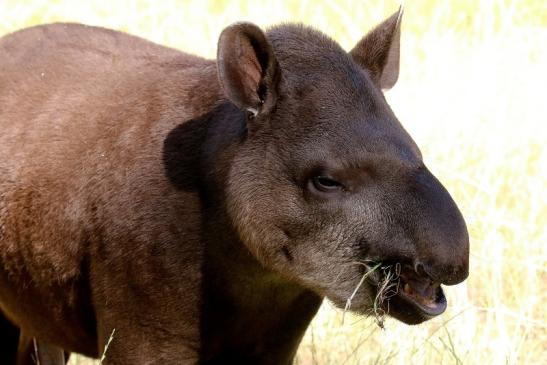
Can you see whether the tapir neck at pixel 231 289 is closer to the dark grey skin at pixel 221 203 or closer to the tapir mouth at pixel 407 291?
the dark grey skin at pixel 221 203

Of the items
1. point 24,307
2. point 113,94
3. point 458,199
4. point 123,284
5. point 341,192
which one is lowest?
point 458,199

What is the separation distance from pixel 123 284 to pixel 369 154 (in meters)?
1.24

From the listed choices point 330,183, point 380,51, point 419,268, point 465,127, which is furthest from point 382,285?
point 465,127

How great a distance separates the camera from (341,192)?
15.3 ft

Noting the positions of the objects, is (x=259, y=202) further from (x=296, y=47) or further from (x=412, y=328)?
(x=412, y=328)

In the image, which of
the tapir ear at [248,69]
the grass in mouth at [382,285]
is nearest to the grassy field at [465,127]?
the grass in mouth at [382,285]

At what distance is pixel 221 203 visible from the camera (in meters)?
4.96

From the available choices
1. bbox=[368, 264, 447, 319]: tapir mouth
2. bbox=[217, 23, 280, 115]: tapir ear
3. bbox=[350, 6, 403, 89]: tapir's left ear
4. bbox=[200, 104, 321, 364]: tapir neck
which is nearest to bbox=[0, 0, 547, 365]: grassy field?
bbox=[200, 104, 321, 364]: tapir neck

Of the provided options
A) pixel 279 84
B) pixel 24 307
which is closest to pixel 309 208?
pixel 279 84

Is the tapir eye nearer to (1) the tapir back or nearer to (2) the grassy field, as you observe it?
(1) the tapir back

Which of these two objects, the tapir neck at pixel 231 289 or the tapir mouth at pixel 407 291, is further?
the tapir neck at pixel 231 289

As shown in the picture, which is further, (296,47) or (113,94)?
(113,94)

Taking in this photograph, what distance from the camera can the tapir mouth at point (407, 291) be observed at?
4.48m

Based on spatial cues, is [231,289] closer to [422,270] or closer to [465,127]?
[422,270]
